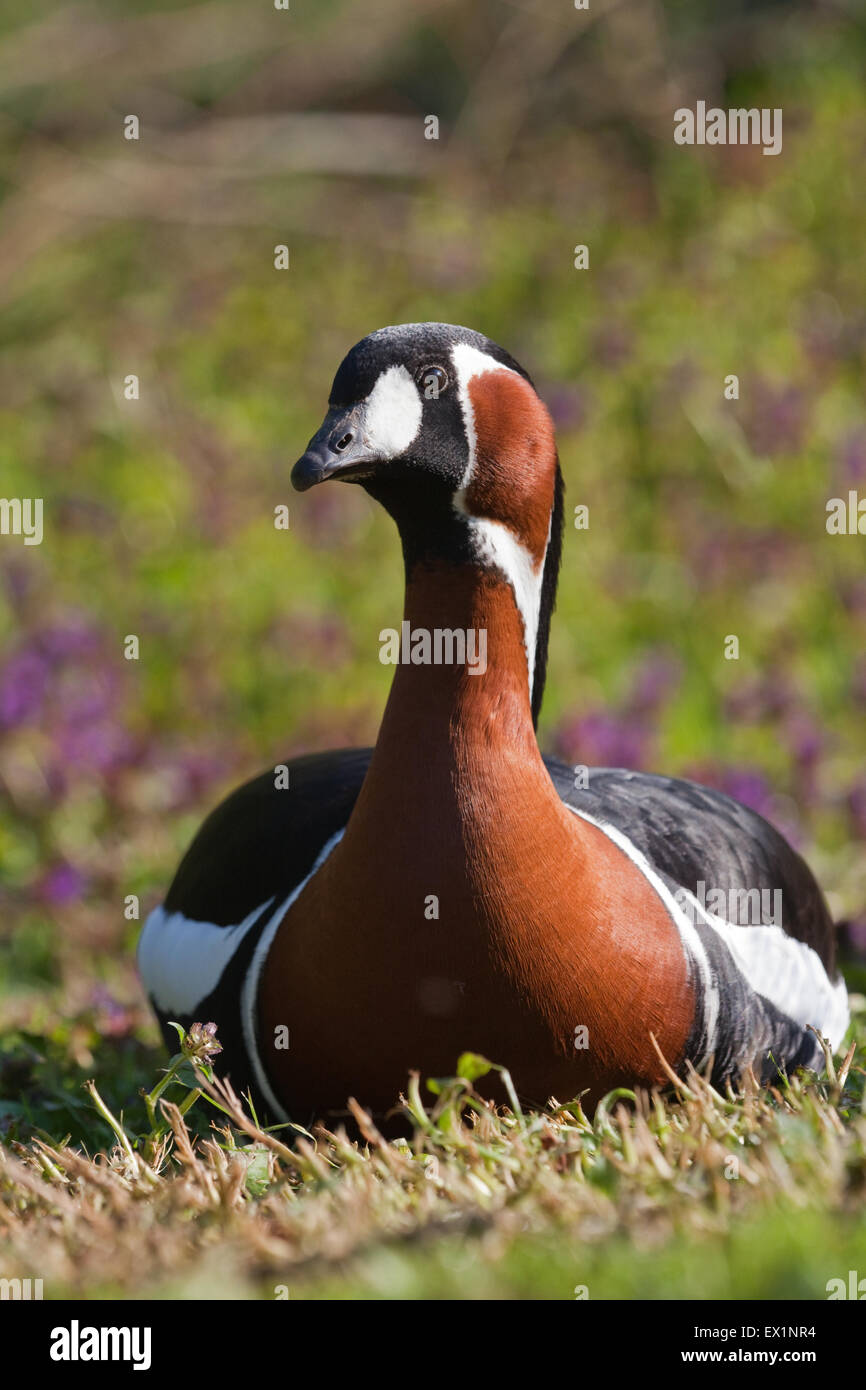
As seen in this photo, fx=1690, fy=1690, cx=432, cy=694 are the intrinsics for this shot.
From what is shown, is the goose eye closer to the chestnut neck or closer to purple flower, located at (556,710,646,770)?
the chestnut neck

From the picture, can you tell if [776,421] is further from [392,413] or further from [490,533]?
[392,413]

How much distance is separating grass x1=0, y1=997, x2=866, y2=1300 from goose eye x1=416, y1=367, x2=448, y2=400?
4.07ft

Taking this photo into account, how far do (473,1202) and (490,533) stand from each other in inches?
49.2

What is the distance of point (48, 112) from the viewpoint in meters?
10.0

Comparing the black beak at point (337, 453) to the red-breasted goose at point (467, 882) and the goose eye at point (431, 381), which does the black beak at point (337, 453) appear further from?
the goose eye at point (431, 381)

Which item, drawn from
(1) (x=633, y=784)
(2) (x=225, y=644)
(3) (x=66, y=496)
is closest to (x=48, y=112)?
(3) (x=66, y=496)

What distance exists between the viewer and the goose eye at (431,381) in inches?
125

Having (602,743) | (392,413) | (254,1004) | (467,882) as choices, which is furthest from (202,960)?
(602,743)

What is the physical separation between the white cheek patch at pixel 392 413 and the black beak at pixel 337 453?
18 millimetres

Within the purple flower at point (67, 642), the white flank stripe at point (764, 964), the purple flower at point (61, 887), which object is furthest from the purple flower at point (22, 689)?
the white flank stripe at point (764, 964)

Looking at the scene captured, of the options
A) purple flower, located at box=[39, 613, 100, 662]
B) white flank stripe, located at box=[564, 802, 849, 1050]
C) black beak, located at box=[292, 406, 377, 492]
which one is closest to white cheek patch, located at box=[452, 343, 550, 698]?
black beak, located at box=[292, 406, 377, 492]

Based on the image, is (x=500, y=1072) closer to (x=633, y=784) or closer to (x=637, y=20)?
(x=633, y=784)

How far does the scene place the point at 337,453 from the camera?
305 cm

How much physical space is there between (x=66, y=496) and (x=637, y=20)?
16.3ft
